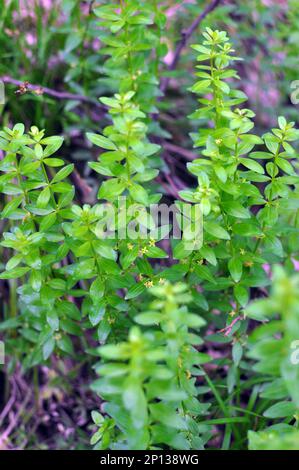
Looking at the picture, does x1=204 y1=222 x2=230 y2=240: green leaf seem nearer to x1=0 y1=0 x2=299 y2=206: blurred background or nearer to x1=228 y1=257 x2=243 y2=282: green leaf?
x1=228 y1=257 x2=243 y2=282: green leaf

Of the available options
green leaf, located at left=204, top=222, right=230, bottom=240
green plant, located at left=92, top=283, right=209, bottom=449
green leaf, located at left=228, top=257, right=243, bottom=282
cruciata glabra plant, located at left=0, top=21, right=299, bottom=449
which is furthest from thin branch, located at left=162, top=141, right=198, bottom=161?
green plant, located at left=92, top=283, right=209, bottom=449

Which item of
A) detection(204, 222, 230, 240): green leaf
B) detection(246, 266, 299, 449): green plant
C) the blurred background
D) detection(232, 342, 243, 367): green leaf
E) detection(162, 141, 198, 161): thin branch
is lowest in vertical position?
detection(232, 342, 243, 367): green leaf

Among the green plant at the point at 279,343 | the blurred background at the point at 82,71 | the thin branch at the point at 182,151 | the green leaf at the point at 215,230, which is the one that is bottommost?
the green plant at the point at 279,343

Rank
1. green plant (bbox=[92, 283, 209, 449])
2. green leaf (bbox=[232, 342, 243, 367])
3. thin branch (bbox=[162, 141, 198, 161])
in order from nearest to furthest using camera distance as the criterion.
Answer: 1. green plant (bbox=[92, 283, 209, 449])
2. green leaf (bbox=[232, 342, 243, 367])
3. thin branch (bbox=[162, 141, 198, 161])

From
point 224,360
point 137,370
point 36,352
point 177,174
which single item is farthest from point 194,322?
point 177,174

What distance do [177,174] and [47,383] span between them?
4.13 ft

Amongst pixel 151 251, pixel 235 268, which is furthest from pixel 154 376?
pixel 235 268

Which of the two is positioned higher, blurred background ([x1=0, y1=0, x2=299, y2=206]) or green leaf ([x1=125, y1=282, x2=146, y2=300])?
blurred background ([x1=0, y1=0, x2=299, y2=206])

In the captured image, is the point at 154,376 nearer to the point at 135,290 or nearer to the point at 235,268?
the point at 135,290

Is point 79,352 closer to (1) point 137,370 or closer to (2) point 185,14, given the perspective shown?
(1) point 137,370

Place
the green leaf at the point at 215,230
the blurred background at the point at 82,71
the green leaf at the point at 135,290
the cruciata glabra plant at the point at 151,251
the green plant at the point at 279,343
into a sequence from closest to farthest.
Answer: the green plant at the point at 279,343 < the cruciata glabra plant at the point at 151,251 < the green leaf at the point at 215,230 < the green leaf at the point at 135,290 < the blurred background at the point at 82,71

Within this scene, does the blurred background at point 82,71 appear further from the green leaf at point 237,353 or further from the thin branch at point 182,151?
the green leaf at point 237,353

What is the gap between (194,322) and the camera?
1.36 m

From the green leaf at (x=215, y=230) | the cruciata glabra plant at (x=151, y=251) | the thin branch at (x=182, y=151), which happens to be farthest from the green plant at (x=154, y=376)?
the thin branch at (x=182, y=151)
